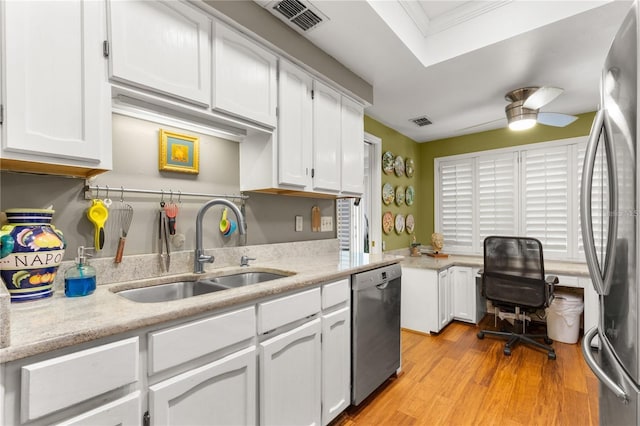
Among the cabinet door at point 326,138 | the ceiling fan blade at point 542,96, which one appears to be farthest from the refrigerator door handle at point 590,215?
the ceiling fan blade at point 542,96

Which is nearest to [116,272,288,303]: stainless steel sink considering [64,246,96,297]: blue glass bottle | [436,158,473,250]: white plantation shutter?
[64,246,96,297]: blue glass bottle

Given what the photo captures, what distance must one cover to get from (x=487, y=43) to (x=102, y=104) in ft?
7.62

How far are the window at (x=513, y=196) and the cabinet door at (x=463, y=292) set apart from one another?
2.48 ft

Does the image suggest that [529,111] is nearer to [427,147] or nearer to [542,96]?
[542,96]

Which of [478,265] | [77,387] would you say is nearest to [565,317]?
[478,265]

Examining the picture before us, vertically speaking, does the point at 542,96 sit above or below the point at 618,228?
above

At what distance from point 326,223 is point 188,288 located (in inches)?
57.6

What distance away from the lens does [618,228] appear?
3.01ft

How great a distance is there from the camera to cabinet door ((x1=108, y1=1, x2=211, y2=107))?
1211 mm

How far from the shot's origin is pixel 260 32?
5.63 ft

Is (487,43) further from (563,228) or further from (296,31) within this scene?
(563,228)

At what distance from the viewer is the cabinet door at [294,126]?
6.24ft

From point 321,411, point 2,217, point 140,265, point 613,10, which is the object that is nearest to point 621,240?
point 321,411

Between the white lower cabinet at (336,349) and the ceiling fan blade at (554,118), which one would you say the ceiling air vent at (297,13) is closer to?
the white lower cabinet at (336,349)
